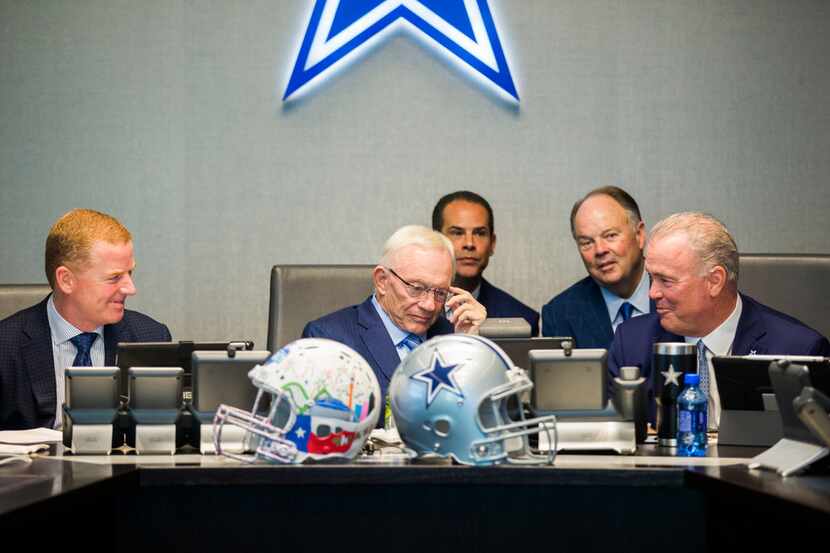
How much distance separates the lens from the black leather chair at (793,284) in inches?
152

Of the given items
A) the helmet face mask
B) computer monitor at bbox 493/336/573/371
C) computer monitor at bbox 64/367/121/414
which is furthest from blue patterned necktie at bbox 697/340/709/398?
computer monitor at bbox 64/367/121/414

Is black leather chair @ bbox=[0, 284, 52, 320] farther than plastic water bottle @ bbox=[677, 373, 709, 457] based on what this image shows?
Yes

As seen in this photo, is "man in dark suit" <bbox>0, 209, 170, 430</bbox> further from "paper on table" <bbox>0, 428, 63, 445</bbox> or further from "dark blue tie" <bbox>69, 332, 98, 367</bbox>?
"paper on table" <bbox>0, 428, 63, 445</bbox>

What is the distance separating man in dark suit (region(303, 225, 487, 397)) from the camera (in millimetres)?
3475

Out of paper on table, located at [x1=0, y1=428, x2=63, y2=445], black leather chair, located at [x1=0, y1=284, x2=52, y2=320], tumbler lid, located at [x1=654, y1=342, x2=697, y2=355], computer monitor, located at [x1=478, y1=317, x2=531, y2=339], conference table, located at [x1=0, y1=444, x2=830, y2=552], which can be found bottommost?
conference table, located at [x1=0, y1=444, x2=830, y2=552]

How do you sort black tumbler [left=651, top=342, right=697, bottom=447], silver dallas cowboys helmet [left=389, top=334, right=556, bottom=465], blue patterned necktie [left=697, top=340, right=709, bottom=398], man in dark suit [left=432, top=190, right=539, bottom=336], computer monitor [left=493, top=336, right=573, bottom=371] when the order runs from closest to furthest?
silver dallas cowboys helmet [left=389, top=334, right=556, bottom=465]
black tumbler [left=651, top=342, right=697, bottom=447]
computer monitor [left=493, top=336, right=573, bottom=371]
blue patterned necktie [left=697, top=340, right=709, bottom=398]
man in dark suit [left=432, top=190, right=539, bottom=336]

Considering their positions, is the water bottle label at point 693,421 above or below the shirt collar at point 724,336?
below

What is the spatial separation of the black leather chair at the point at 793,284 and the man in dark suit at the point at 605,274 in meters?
0.37

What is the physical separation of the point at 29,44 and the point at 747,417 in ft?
11.2

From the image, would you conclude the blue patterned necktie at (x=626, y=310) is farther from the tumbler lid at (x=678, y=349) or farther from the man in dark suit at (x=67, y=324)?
the man in dark suit at (x=67, y=324)

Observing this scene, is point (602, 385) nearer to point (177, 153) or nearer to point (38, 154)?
point (177, 153)

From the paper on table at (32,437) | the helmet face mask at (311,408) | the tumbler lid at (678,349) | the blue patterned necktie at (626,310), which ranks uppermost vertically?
the blue patterned necktie at (626,310)

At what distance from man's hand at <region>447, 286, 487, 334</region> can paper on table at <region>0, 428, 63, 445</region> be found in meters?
1.23

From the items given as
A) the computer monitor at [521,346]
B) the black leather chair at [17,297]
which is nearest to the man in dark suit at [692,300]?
the computer monitor at [521,346]
